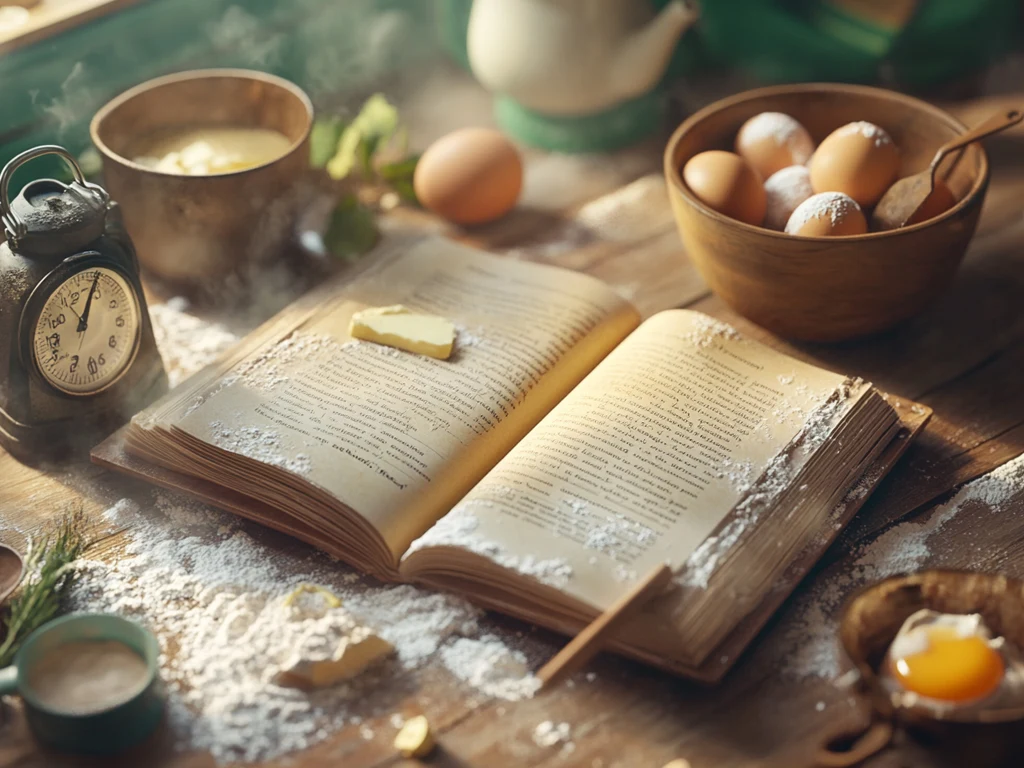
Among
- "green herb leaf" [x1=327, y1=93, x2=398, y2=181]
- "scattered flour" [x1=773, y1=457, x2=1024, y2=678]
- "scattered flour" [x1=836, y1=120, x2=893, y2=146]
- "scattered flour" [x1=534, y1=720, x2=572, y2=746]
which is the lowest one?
"scattered flour" [x1=534, y1=720, x2=572, y2=746]

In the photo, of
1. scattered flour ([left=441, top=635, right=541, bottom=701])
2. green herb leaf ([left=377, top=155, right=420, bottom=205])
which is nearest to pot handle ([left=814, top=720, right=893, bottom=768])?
scattered flour ([left=441, top=635, right=541, bottom=701])

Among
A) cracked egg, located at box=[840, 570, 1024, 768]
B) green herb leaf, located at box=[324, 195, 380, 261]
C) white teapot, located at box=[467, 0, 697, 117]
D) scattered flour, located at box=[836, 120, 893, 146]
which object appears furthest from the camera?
white teapot, located at box=[467, 0, 697, 117]

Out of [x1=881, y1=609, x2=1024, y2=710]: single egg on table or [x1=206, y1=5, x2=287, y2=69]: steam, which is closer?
[x1=881, y1=609, x2=1024, y2=710]: single egg on table

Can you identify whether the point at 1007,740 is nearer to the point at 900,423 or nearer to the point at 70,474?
the point at 900,423

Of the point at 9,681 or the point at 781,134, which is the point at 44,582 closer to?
the point at 9,681

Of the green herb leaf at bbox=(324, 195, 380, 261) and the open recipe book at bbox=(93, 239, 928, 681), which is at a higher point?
the green herb leaf at bbox=(324, 195, 380, 261)

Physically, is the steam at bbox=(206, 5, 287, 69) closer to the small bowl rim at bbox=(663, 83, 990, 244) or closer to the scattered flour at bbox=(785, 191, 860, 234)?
the small bowl rim at bbox=(663, 83, 990, 244)

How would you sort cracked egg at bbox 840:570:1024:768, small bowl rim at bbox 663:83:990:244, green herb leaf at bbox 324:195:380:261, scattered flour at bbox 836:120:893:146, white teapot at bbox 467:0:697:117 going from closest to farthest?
cracked egg at bbox 840:570:1024:768 < small bowl rim at bbox 663:83:990:244 < scattered flour at bbox 836:120:893:146 < green herb leaf at bbox 324:195:380:261 < white teapot at bbox 467:0:697:117

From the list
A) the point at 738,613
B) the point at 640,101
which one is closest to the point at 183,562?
the point at 738,613
